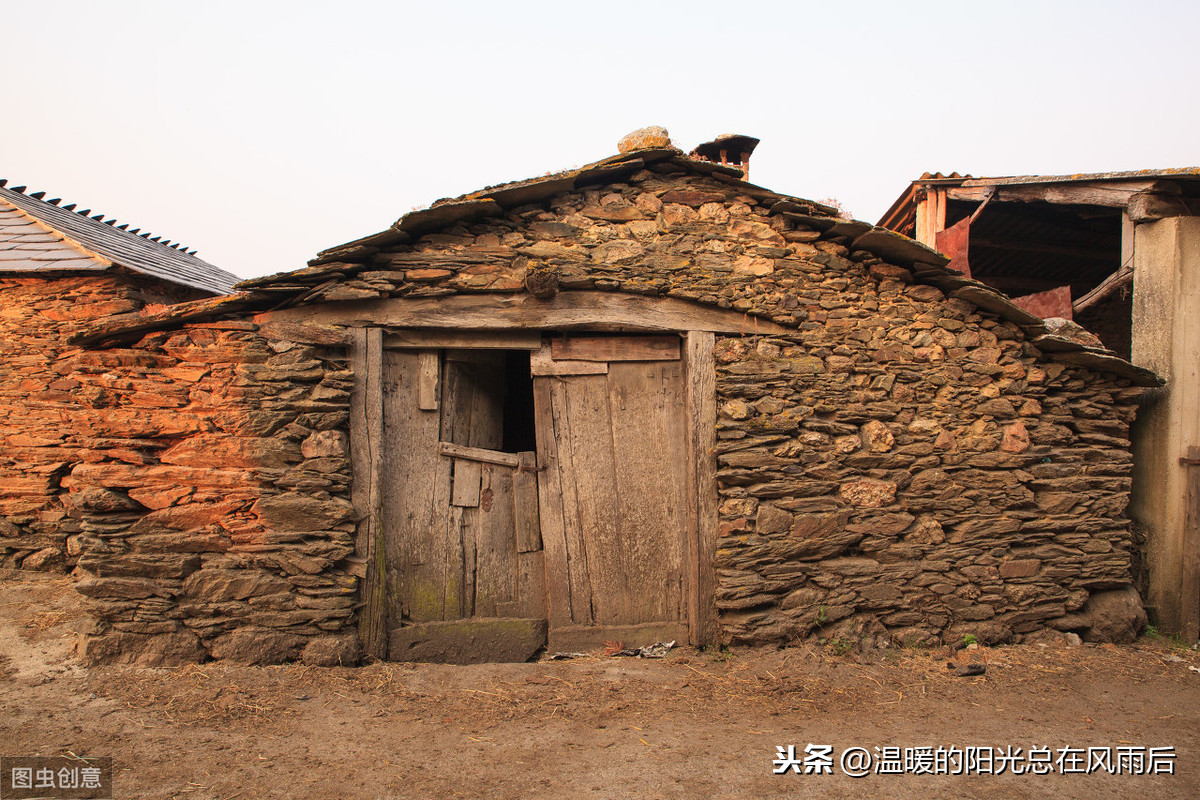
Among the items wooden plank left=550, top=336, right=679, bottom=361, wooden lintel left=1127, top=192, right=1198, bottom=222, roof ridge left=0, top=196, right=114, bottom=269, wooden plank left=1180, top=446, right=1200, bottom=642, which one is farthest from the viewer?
roof ridge left=0, top=196, right=114, bottom=269

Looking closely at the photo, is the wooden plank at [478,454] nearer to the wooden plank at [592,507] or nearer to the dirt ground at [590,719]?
the wooden plank at [592,507]

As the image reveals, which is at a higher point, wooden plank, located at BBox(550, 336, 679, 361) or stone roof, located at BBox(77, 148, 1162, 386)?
stone roof, located at BBox(77, 148, 1162, 386)

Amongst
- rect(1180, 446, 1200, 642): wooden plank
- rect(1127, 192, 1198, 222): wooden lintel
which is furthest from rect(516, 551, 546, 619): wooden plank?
rect(1127, 192, 1198, 222): wooden lintel

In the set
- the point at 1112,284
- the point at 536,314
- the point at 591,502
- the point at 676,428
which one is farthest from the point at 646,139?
the point at 1112,284

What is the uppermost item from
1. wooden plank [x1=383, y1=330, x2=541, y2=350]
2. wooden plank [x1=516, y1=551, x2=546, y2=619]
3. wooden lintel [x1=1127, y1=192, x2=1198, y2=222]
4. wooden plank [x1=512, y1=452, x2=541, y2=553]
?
wooden lintel [x1=1127, y1=192, x2=1198, y2=222]

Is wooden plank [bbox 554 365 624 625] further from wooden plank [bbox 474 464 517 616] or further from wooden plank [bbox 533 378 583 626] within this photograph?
wooden plank [bbox 474 464 517 616]

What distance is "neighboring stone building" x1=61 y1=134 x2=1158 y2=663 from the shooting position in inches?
160

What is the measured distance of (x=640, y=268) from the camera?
14.4ft

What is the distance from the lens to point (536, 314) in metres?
4.28

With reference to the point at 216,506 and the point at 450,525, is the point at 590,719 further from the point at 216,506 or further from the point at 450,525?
the point at 216,506

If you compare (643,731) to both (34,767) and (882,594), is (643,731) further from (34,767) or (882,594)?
(34,767)

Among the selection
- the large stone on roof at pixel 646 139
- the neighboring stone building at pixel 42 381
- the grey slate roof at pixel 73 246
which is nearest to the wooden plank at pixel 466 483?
the large stone on roof at pixel 646 139

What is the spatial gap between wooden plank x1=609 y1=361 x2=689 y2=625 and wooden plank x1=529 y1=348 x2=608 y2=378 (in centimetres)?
12

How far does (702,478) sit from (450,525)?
Result: 1689 millimetres
